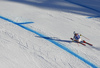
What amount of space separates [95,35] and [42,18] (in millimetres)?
1476

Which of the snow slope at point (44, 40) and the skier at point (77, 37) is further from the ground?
the skier at point (77, 37)

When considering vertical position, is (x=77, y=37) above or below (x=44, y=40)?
above

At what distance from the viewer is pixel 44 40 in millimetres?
3498

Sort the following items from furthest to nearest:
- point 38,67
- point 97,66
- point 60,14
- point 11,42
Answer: point 60,14, point 11,42, point 97,66, point 38,67

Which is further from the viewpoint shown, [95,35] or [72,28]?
[72,28]

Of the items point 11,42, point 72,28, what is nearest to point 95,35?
point 72,28

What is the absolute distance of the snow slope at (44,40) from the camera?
2.77m

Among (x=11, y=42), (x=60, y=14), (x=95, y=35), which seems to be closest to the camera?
(x=11, y=42)

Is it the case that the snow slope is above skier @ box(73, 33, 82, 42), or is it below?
below

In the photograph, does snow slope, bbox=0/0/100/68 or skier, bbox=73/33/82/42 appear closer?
snow slope, bbox=0/0/100/68

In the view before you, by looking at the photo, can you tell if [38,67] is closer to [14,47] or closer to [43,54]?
[43,54]

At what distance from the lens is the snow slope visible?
2768 mm

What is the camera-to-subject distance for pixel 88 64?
Result: 2.81 m

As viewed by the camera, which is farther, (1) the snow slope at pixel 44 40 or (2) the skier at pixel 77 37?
(2) the skier at pixel 77 37
